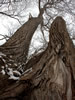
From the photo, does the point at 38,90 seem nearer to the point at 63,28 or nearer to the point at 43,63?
the point at 43,63

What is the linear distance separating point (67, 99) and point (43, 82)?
40 cm

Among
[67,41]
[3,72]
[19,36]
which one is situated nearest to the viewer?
[67,41]

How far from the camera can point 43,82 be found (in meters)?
2.23

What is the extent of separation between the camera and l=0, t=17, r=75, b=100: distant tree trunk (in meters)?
2.15

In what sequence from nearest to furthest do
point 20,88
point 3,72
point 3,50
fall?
point 20,88 < point 3,72 < point 3,50

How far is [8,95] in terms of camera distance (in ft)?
7.29

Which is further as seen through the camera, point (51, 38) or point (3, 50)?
point (3, 50)

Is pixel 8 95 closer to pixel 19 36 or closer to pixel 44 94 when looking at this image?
pixel 44 94

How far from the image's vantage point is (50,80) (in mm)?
2221

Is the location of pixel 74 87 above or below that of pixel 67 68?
below

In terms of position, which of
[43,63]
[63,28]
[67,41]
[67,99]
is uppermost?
[63,28]

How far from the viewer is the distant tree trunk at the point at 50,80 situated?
2.15 metres

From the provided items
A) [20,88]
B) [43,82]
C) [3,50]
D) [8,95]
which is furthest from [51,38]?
[3,50]

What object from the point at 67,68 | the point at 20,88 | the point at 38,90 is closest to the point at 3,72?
the point at 20,88
